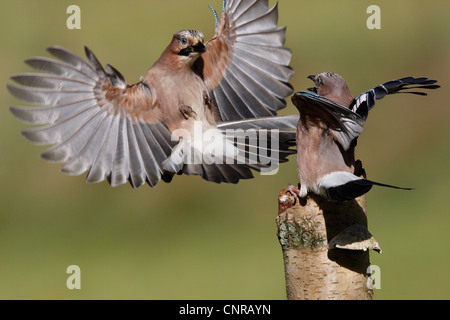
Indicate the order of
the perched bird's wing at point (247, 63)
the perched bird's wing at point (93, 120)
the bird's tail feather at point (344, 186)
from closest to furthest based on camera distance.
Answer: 1. the bird's tail feather at point (344, 186)
2. the perched bird's wing at point (93, 120)
3. the perched bird's wing at point (247, 63)

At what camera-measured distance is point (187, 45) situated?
5.71 metres

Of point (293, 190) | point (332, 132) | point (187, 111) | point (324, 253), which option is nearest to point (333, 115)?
point (332, 132)

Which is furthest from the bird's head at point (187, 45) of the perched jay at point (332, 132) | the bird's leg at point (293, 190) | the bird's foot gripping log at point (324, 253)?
the bird's foot gripping log at point (324, 253)

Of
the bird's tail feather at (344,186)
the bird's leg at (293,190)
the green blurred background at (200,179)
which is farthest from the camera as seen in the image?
the green blurred background at (200,179)

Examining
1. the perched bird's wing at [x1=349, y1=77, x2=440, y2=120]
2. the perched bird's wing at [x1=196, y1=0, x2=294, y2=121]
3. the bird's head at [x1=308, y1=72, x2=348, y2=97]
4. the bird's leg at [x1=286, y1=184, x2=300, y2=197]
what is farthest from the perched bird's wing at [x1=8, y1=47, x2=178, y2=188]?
the perched bird's wing at [x1=349, y1=77, x2=440, y2=120]

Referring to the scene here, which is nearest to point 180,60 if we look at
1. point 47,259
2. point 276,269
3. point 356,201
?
point 356,201

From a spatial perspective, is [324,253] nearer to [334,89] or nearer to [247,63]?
[334,89]

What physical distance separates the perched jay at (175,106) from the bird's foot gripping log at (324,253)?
2.92 ft

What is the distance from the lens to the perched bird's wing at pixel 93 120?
525 centimetres

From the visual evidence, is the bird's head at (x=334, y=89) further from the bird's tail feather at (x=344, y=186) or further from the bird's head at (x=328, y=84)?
the bird's tail feather at (x=344, y=186)

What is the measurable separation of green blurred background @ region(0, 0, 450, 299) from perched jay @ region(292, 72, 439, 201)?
4880 mm

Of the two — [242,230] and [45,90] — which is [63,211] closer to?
[242,230]

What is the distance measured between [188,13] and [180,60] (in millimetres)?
5254

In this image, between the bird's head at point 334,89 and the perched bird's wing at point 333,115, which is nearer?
the perched bird's wing at point 333,115
